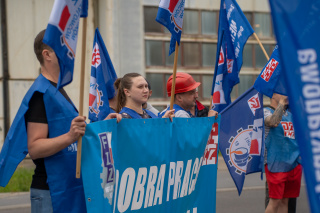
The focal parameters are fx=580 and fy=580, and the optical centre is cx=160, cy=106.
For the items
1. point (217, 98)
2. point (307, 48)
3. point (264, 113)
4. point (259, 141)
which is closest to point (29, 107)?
point (307, 48)

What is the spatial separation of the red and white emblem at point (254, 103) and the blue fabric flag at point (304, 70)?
4.05 meters

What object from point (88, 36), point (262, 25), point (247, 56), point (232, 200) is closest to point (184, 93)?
point (232, 200)

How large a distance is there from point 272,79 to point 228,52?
0.61 metres

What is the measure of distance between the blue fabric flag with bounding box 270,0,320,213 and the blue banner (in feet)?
6.25

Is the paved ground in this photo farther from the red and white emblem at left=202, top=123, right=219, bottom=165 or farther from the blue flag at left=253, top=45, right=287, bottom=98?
the red and white emblem at left=202, top=123, right=219, bottom=165

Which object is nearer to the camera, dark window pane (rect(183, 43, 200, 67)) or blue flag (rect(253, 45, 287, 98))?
blue flag (rect(253, 45, 287, 98))

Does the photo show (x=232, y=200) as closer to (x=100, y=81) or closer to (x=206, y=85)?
(x=100, y=81)

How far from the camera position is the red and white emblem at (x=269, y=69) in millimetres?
5872

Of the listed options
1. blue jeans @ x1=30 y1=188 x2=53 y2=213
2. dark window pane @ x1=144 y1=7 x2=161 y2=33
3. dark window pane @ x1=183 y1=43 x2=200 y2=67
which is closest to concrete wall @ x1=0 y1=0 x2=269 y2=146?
dark window pane @ x1=144 y1=7 x2=161 y2=33

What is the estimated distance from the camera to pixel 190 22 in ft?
60.2

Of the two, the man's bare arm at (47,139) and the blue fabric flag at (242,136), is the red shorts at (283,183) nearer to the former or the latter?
the blue fabric flag at (242,136)

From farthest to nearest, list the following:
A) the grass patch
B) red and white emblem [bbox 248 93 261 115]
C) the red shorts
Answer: the grass patch → the red shorts → red and white emblem [bbox 248 93 261 115]

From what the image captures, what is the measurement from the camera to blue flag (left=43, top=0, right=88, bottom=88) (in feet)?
10.2

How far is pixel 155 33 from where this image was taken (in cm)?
1784
